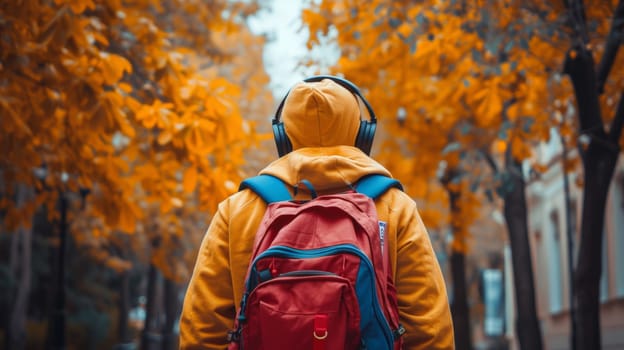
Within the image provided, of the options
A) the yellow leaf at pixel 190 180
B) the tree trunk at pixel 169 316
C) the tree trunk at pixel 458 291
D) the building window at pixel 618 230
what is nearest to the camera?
the yellow leaf at pixel 190 180

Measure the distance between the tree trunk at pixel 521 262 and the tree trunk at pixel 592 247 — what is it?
5085 millimetres

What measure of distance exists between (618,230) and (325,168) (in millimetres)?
16422

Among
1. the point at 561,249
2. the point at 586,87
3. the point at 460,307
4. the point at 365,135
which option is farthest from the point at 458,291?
the point at 365,135

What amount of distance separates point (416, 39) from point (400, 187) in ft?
21.0

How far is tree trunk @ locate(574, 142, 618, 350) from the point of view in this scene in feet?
28.3

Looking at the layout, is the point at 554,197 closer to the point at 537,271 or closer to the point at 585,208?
the point at 537,271

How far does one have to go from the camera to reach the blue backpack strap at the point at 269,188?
146 inches

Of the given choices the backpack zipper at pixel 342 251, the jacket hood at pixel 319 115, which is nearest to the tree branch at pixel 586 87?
the jacket hood at pixel 319 115

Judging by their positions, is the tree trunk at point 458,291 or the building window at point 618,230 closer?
the tree trunk at point 458,291

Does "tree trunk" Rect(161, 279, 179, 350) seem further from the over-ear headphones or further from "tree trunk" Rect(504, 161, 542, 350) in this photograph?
the over-ear headphones

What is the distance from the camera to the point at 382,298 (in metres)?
3.40

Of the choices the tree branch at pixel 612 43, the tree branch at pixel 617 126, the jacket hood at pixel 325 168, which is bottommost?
the jacket hood at pixel 325 168

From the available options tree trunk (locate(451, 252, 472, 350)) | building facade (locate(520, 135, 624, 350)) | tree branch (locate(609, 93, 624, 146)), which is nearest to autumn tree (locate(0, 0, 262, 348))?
tree branch (locate(609, 93, 624, 146))

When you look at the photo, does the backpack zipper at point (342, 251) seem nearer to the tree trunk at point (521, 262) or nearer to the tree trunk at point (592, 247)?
the tree trunk at point (592, 247)
